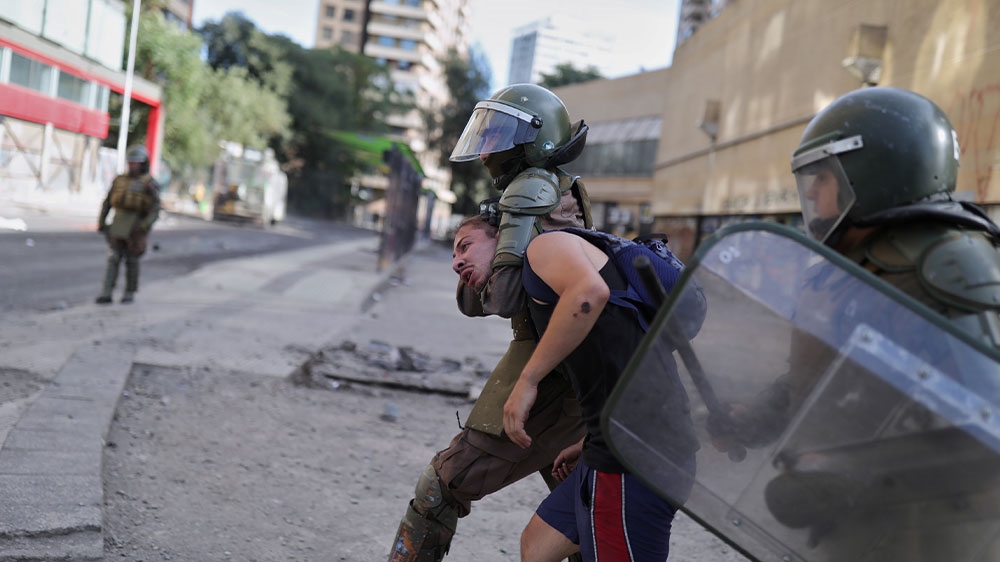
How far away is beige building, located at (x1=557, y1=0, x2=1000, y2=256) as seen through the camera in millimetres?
8570

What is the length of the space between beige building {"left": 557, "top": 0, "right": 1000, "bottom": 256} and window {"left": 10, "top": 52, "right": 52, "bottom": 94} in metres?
19.1

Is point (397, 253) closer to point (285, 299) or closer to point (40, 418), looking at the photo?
point (285, 299)

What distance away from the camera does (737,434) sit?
1.50 meters

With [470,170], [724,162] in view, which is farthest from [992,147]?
[470,170]

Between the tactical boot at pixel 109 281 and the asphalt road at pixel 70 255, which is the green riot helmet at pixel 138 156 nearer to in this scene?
the tactical boot at pixel 109 281

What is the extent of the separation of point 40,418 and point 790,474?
3.71 meters

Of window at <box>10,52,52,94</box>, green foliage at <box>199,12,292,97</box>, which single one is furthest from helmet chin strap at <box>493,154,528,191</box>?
green foliage at <box>199,12,292,97</box>

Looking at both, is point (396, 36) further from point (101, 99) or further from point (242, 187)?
point (101, 99)

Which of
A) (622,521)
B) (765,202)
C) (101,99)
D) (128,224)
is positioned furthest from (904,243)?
(101,99)

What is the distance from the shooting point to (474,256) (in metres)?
2.39

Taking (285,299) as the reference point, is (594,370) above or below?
above

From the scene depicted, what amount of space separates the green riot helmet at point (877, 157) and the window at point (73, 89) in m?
31.3

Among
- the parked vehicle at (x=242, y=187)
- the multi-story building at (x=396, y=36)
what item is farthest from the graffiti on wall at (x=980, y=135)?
the multi-story building at (x=396, y=36)

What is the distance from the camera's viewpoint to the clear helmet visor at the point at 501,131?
243cm
